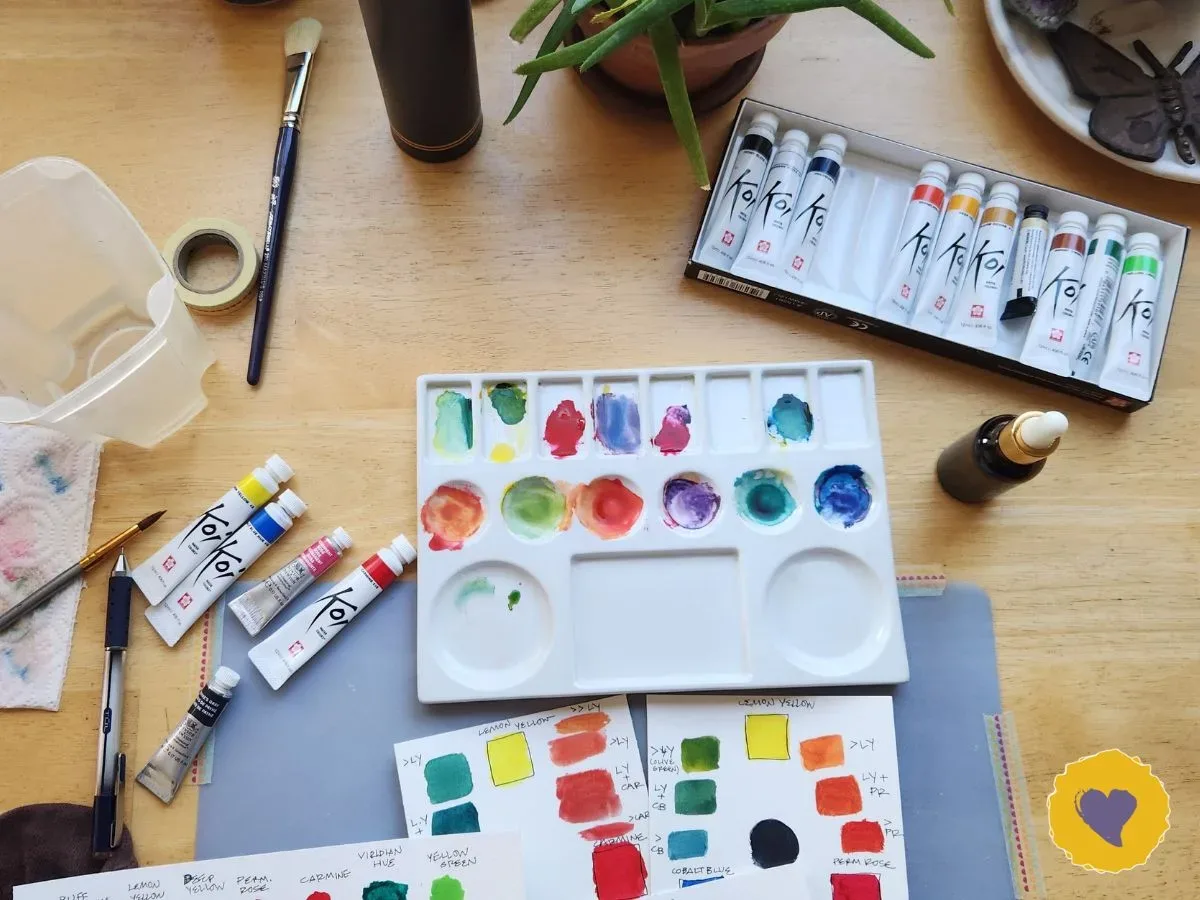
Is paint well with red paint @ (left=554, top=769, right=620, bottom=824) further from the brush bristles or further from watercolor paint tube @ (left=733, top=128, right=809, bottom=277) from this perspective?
the brush bristles

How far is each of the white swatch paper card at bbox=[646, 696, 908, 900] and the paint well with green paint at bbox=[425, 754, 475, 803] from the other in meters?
0.13

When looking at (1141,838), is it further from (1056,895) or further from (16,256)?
(16,256)

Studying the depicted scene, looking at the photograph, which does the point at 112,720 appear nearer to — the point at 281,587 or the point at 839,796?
the point at 281,587

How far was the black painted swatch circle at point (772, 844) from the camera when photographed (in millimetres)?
634

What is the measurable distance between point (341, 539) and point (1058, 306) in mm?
558

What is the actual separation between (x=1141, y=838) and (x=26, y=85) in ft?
3.33

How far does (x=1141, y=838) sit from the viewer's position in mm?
648

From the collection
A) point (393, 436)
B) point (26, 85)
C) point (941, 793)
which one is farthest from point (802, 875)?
point (26, 85)

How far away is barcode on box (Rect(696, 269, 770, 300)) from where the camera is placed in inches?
28.2

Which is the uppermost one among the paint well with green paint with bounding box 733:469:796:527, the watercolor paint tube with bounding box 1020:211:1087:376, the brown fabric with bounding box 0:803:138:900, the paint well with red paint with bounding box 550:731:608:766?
the watercolor paint tube with bounding box 1020:211:1087:376

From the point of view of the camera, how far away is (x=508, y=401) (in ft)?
2.29

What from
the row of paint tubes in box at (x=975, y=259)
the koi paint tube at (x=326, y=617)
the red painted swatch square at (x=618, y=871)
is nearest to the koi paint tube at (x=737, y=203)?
the row of paint tubes in box at (x=975, y=259)

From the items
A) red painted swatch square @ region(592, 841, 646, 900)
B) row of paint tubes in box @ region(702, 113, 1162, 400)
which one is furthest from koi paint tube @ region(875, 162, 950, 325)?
red painted swatch square @ region(592, 841, 646, 900)

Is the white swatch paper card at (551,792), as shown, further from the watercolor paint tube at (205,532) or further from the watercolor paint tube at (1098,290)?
the watercolor paint tube at (1098,290)
